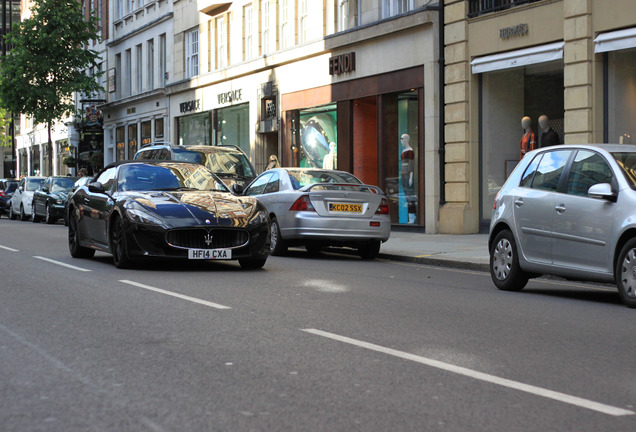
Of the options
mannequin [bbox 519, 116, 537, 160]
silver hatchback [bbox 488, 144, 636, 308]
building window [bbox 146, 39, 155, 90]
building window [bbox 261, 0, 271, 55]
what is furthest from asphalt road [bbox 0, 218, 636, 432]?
building window [bbox 146, 39, 155, 90]

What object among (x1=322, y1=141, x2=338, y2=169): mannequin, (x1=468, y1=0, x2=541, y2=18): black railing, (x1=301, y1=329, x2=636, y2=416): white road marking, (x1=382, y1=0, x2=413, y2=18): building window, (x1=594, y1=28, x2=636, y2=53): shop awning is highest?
(x1=382, y1=0, x2=413, y2=18): building window

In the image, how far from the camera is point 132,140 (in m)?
50.8

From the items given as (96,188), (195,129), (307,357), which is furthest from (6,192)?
(307,357)

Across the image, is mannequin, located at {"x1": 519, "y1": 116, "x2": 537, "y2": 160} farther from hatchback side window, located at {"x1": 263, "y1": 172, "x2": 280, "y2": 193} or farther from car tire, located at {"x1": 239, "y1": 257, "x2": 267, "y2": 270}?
car tire, located at {"x1": 239, "y1": 257, "x2": 267, "y2": 270}

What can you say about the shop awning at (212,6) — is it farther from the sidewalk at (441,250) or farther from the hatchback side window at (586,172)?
the hatchback side window at (586,172)

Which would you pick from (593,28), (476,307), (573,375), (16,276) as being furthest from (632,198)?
(593,28)

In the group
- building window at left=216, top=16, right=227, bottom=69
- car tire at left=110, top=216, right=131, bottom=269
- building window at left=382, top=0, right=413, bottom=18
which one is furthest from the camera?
building window at left=216, top=16, right=227, bottom=69

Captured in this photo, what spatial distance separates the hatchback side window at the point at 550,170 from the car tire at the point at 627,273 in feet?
4.59

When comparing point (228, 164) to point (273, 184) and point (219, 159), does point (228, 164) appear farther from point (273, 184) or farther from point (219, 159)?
point (273, 184)

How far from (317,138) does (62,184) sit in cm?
1070

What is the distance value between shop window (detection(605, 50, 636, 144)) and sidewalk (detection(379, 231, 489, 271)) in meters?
3.20

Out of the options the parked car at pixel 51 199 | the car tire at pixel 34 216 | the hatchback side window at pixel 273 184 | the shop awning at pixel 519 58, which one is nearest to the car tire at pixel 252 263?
the hatchback side window at pixel 273 184

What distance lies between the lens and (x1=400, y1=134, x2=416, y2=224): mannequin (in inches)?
1003

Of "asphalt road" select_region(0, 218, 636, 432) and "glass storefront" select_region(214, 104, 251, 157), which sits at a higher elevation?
"glass storefront" select_region(214, 104, 251, 157)
